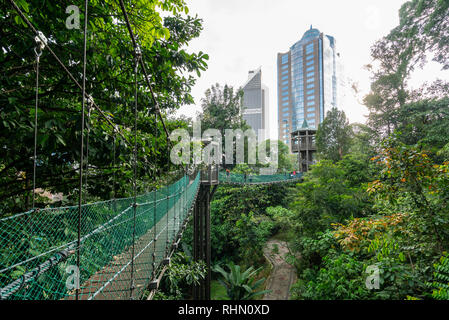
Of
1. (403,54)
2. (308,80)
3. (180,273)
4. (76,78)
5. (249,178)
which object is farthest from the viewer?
A: (308,80)

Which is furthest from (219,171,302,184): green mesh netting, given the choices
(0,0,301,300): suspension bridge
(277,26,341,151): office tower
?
(277,26,341,151): office tower

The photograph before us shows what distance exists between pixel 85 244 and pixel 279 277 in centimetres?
724

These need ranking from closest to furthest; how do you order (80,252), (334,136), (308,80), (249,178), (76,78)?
(80,252), (76,78), (249,178), (334,136), (308,80)

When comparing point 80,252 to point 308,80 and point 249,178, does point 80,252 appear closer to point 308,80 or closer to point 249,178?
point 249,178

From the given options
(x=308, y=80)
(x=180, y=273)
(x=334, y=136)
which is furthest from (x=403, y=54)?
(x=308, y=80)

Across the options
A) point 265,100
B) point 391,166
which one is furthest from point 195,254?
point 265,100

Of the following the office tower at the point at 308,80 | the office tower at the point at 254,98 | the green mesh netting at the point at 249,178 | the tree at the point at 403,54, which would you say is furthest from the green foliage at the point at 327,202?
the office tower at the point at 308,80

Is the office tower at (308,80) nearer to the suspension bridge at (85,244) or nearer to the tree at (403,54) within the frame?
the tree at (403,54)

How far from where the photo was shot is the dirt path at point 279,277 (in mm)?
6523

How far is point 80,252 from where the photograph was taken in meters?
1.30

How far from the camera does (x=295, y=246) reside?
21.2 feet

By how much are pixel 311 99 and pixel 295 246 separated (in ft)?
124

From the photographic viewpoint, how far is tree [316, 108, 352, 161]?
10603 millimetres

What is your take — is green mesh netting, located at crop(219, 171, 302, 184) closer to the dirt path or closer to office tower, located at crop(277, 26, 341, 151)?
the dirt path
